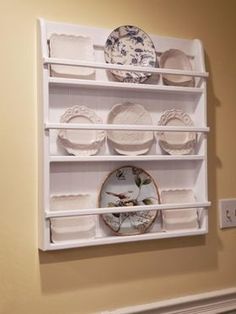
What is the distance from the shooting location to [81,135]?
1374mm

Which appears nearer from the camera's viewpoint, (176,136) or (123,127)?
(123,127)

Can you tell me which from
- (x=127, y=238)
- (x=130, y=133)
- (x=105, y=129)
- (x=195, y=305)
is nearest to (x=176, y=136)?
(x=130, y=133)

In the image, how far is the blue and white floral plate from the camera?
143 centimetres

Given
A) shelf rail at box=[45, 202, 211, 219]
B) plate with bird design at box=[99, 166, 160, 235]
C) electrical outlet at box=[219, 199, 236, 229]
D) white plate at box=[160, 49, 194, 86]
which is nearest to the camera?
shelf rail at box=[45, 202, 211, 219]

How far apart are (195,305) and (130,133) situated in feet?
2.19

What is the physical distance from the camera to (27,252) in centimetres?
132

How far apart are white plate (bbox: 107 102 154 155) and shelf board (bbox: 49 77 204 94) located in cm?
7

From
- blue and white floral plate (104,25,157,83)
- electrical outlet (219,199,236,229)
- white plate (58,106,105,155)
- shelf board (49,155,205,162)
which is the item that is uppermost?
blue and white floral plate (104,25,157,83)

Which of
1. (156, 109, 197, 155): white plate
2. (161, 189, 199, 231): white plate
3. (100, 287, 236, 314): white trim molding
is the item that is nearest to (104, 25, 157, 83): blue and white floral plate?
(156, 109, 197, 155): white plate

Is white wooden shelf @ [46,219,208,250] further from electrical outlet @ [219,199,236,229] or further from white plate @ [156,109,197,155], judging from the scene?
A: white plate @ [156,109,197,155]

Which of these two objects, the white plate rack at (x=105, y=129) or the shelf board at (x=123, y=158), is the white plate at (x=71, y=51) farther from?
the shelf board at (x=123, y=158)

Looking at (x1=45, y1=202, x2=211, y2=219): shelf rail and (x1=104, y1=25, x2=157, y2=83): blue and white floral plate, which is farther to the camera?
(x1=104, y1=25, x2=157, y2=83): blue and white floral plate

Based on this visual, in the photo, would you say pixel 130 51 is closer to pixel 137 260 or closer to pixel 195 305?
pixel 137 260

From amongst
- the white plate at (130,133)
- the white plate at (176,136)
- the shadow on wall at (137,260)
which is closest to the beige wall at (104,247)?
the shadow on wall at (137,260)
